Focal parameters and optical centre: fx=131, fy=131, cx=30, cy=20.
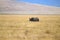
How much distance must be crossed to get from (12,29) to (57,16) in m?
0.45

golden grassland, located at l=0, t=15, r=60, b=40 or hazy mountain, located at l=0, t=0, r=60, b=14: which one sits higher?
hazy mountain, located at l=0, t=0, r=60, b=14

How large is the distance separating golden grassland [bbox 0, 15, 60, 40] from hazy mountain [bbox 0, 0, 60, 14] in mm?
44

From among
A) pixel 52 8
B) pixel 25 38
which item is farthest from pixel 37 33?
pixel 52 8

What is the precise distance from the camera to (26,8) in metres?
1.28

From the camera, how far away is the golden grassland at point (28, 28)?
3.47 ft

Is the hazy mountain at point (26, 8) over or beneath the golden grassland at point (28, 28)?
over

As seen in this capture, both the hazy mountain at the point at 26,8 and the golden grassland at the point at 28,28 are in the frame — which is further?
the hazy mountain at the point at 26,8

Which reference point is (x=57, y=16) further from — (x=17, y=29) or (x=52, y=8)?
(x=17, y=29)

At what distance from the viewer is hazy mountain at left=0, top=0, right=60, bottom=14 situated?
4.12 feet

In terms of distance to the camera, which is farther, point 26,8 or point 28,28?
point 26,8

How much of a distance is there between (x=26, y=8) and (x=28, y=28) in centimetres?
23

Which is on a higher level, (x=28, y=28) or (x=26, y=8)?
(x=26, y=8)

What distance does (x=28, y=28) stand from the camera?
114 cm

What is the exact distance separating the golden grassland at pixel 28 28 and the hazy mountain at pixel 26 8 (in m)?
0.04
